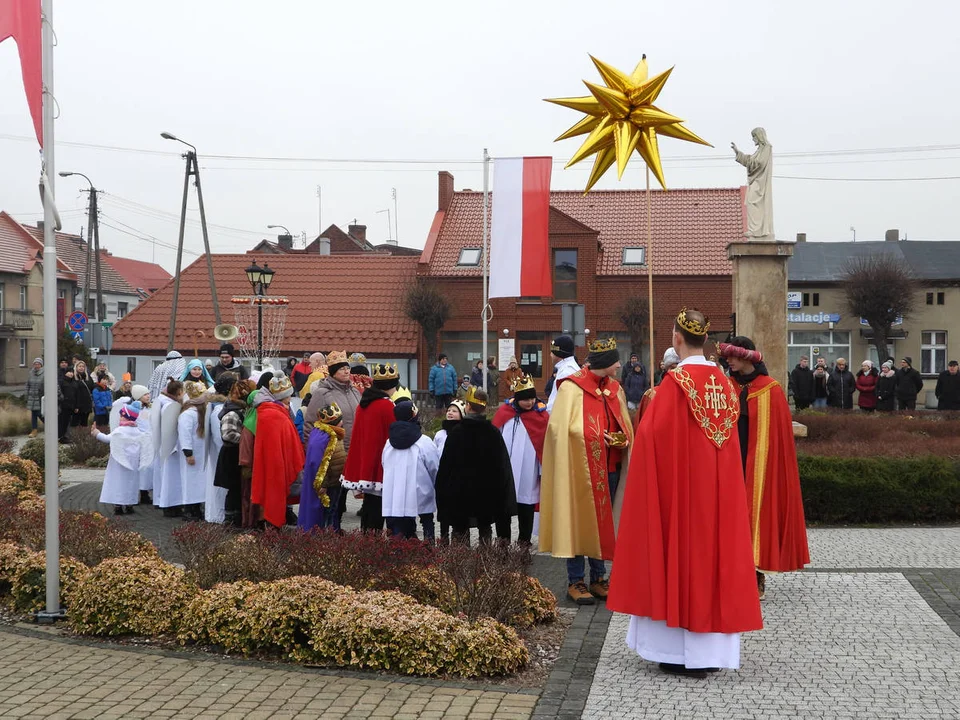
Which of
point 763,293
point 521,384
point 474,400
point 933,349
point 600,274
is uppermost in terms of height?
point 600,274

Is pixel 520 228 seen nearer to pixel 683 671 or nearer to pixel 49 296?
pixel 49 296

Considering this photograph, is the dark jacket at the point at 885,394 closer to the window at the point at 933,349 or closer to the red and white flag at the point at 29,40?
the red and white flag at the point at 29,40

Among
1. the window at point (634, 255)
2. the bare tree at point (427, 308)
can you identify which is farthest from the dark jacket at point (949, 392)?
the bare tree at point (427, 308)

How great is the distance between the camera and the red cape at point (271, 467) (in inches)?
442

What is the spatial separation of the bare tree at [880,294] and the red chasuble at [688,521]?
38.7 meters

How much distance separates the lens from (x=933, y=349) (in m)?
46.0

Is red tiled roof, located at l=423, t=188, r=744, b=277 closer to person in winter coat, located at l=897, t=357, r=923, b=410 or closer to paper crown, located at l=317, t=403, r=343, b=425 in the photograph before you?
person in winter coat, located at l=897, t=357, r=923, b=410

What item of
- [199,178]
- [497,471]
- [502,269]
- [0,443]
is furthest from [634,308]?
[497,471]

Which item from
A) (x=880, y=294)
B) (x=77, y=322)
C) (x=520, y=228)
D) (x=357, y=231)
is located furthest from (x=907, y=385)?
(x=357, y=231)

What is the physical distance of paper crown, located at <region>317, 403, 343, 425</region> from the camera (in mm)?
10852

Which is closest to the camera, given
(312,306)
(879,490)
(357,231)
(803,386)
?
(879,490)

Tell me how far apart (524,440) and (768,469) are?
A: 7.52 feet

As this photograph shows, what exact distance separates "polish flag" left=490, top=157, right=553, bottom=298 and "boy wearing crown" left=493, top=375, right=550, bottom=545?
1060cm

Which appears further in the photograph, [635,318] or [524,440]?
[635,318]
